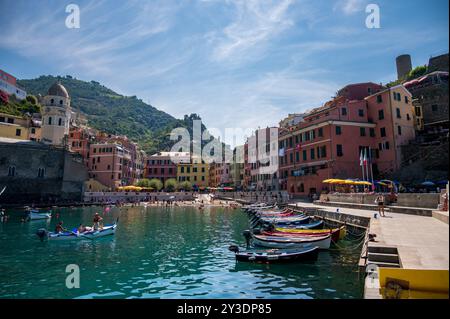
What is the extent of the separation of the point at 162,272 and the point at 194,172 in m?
80.7

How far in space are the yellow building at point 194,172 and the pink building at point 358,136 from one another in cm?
5271

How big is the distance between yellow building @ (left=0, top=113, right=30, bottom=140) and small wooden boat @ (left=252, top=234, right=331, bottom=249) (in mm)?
68564

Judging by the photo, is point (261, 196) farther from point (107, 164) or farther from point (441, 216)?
point (107, 164)

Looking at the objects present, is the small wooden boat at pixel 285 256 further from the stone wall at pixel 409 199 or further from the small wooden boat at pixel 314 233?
the stone wall at pixel 409 199

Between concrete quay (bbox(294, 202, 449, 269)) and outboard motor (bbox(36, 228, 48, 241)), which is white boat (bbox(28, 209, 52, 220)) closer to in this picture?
outboard motor (bbox(36, 228, 48, 241))

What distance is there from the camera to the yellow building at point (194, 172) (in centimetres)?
9269

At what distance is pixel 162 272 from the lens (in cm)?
1370

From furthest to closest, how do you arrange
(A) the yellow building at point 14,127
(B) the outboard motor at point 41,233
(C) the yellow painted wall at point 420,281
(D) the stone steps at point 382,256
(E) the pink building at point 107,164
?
(E) the pink building at point 107,164 → (A) the yellow building at point 14,127 → (B) the outboard motor at point 41,233 → (D) the stone steps at point 382,256 → (C) the yellow painted wall at point 420,281

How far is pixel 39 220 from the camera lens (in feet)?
119

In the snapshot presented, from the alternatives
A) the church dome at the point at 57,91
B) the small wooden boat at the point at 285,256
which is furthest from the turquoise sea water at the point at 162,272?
the church dome at the point at 57,91

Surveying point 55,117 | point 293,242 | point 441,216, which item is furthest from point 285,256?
point 55,117
